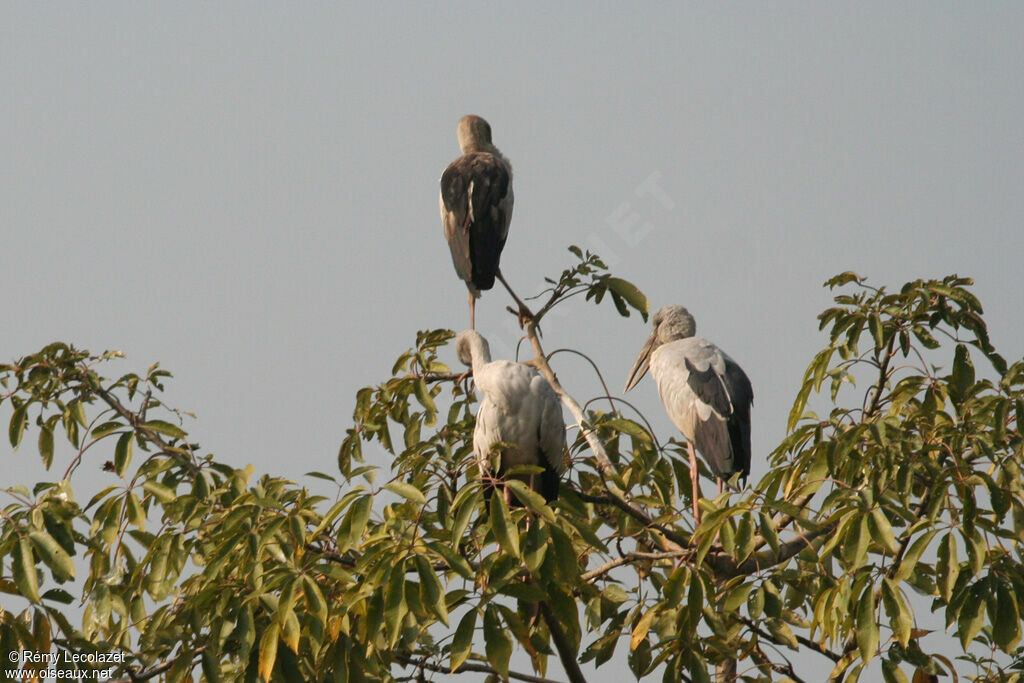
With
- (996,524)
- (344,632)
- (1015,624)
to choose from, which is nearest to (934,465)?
(996,524)

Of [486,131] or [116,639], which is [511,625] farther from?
[486,131]

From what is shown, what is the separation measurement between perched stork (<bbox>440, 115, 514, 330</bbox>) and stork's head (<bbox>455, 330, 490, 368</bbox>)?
3.42 ft

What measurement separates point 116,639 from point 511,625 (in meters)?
1.35

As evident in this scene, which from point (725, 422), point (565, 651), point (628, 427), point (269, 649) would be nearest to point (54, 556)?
point (269, 649)

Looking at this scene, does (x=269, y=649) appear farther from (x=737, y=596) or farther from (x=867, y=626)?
(x=867, y=626)

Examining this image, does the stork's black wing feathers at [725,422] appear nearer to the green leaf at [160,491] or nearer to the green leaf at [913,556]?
the green leaf at [913,556]

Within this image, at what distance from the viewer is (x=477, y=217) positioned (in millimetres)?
7371

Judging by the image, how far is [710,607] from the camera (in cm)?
416

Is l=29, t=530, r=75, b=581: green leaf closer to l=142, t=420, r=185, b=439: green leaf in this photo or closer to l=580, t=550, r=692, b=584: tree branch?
l=142, t=420, r=185, b=439: green leaf

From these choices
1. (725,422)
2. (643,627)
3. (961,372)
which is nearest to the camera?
(643,627)

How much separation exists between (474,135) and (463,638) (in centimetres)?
507

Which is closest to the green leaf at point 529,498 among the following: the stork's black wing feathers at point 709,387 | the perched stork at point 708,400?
the perched stork at point 708,400

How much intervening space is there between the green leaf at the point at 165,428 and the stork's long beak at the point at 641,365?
158 inches

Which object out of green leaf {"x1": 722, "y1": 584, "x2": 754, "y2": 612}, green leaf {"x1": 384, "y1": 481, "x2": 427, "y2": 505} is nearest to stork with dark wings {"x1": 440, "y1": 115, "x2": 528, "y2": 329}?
green leaf {"x1": 722, "y1": 584, "x2": 754, "y2": 612}
